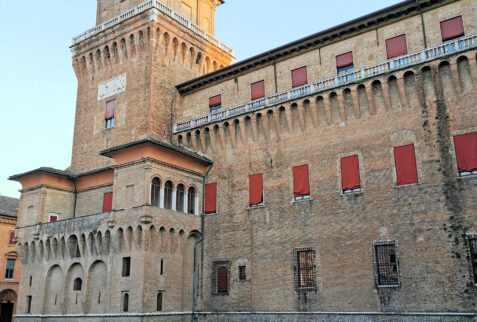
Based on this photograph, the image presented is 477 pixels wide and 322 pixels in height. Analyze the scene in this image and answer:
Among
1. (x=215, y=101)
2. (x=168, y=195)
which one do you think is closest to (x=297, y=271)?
(x=168, y=195)

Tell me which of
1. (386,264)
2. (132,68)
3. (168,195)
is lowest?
(386,264)

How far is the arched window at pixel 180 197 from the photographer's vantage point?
29.2 metres

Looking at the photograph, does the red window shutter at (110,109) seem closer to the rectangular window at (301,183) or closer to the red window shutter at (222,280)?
the red window shutter at (222,280)

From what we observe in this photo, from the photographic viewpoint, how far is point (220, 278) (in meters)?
28.3

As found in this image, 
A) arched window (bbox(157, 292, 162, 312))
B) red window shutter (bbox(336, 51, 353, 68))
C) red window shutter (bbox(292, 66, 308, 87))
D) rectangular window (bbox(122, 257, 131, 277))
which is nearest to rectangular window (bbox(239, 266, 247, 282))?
arched window (bbox(157, 292, 162, 312))

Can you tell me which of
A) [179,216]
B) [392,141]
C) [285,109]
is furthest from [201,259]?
[392,141]

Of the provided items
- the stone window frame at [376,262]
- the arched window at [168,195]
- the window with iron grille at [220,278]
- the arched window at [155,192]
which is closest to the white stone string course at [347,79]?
the arched window at [168,195]

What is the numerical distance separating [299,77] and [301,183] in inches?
259

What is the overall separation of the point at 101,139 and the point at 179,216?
32.9 ft

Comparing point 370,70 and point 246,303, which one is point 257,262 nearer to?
point 246,303

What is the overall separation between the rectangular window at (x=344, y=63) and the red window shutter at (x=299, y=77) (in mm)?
2044

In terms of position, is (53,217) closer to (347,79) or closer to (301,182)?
(301,182)

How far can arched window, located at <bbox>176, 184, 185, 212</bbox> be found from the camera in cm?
2923

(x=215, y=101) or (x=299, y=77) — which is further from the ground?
(x=215, y=101)
